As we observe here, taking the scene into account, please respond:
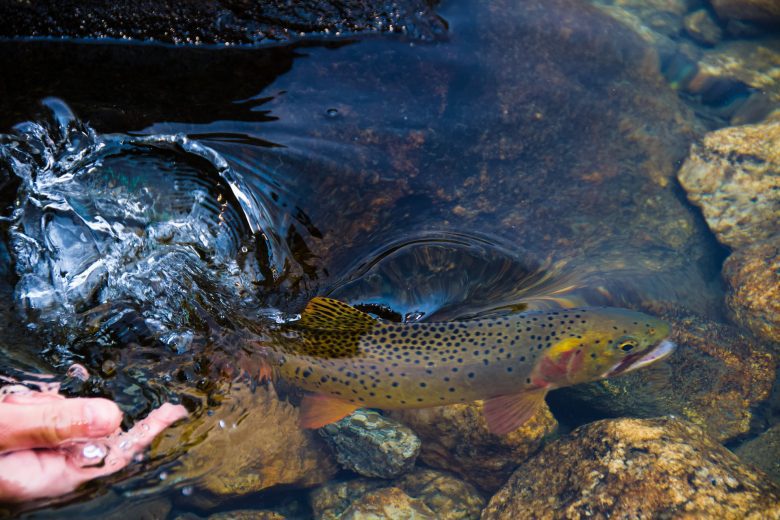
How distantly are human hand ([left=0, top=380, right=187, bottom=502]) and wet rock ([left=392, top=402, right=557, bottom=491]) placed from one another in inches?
104

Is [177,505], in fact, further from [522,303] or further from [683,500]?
[683,500]

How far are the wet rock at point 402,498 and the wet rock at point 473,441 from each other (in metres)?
0.18

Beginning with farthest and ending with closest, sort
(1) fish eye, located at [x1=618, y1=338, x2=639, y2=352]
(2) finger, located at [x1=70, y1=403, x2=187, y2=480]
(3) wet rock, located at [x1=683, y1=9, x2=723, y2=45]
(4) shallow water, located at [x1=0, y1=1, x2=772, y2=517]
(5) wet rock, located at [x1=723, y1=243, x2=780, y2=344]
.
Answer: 1. (3) wet rock, located at [x1=683, y1=9, x2=723, y2=45]
2. (5) wet rock, located at [x1=723, y1=243, x2=780, y2=344]
3. (1) fish eye, located at [x1=618, y1=338, x2=639, y2=352]
4. (4) shallow water, located at [x1=0, y1=1, x2=772, y2=517]
5. (2) finger, located at [x1=70, y1=403, x2=187, y2=480]

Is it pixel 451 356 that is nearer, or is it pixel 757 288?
pixel 451 356

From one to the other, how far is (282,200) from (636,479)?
146 inches

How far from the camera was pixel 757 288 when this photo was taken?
557 centimetres

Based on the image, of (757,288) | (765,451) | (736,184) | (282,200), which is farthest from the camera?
(736,184)

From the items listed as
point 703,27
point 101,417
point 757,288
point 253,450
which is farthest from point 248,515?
point 703,27

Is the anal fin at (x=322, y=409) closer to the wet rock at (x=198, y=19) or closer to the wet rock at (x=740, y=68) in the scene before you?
the wet rock at (x=198, y=19)

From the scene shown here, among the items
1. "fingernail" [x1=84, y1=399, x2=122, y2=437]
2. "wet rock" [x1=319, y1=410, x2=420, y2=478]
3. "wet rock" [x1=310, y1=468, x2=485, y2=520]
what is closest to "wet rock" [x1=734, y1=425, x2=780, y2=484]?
"wet rock" [x1=310, y1=468, x2=485, y2=520]

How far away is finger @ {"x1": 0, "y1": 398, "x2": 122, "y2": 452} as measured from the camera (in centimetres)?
269

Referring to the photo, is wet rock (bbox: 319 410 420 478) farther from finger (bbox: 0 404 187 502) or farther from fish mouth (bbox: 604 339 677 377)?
fish mouth (bbox: 604 339 677 377)

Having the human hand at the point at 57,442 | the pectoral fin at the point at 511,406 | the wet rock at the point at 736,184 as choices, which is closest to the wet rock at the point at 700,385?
the pectoral fin at the point at 511,406

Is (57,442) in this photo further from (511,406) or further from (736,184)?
(736,184)
